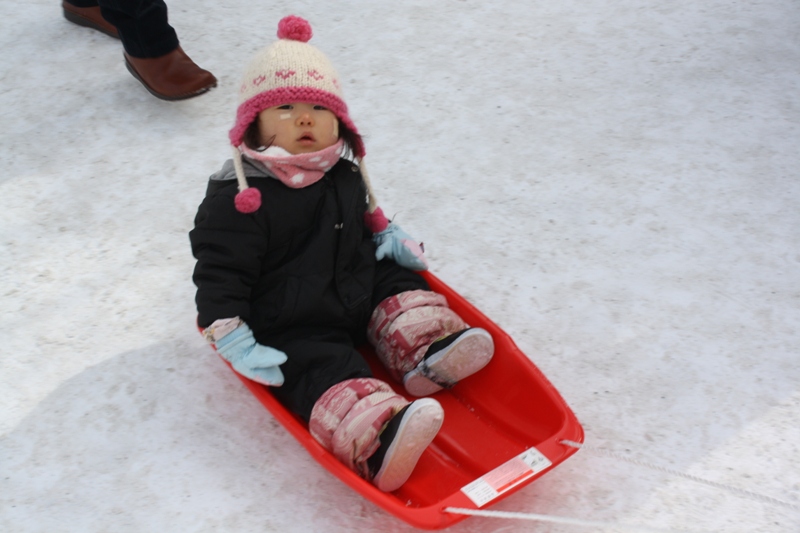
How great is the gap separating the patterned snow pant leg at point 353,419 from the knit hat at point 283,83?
33cm

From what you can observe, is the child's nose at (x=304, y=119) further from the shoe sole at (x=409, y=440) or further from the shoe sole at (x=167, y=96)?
the shoe sole at (x=167, y=96)

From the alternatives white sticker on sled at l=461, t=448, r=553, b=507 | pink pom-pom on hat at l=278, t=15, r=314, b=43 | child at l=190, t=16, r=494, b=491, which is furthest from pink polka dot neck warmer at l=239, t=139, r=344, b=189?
white sticker on sled at l=461, t=448, r=553, b=507

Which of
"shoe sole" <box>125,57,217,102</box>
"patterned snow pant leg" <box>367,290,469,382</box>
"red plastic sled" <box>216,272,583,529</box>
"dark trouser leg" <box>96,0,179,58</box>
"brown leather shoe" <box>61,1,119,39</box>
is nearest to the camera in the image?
Result: "red plastic sled" <box>216,272,583,529</box>

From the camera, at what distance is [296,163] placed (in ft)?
4.34

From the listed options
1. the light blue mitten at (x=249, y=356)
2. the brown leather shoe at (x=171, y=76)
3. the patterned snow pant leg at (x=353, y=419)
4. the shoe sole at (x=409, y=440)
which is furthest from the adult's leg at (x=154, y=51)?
the shoe sole at (x=409, y=440)

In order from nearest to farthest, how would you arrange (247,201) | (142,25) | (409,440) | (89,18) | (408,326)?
(409,440) → (247,201) → (408,326) → (142,25) → (89,18)

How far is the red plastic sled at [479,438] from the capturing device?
1.16 m

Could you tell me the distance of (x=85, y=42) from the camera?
8.23ft

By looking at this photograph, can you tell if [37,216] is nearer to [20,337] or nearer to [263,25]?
[20,337]

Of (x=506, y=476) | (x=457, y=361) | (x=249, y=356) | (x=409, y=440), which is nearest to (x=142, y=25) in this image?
(x=249, y=356)

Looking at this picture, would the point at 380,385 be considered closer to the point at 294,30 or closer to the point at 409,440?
the point at 409,440

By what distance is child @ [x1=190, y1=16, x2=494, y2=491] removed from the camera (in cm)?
124

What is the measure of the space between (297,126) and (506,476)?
0.63m

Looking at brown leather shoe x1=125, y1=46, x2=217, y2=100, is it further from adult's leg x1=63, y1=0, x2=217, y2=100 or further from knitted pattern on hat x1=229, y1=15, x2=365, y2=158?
knitted pattern on hat x1=229, y1=15, x2=365, y2=158
